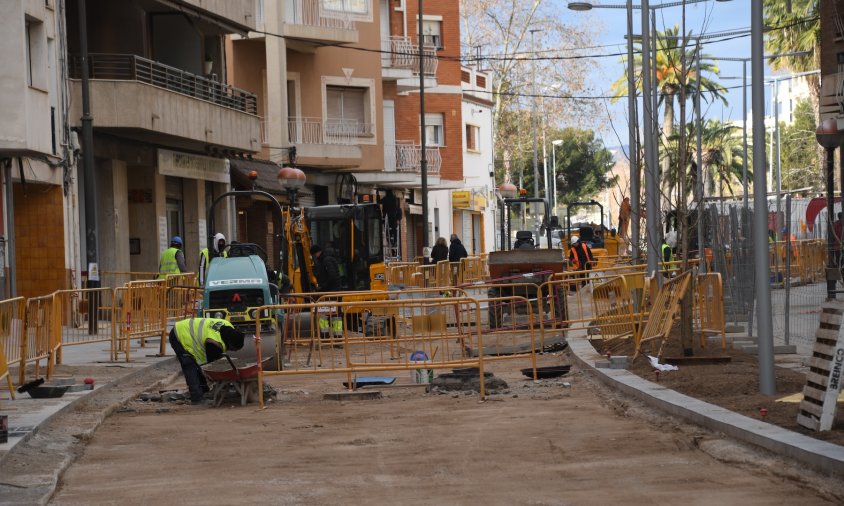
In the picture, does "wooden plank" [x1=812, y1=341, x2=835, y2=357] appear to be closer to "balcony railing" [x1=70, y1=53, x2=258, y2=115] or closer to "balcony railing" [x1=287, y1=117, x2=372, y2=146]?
"balcony railing" [x1=70, y1=53, x2=258, y2=115]

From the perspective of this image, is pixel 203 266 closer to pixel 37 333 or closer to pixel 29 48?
pixel 37 333

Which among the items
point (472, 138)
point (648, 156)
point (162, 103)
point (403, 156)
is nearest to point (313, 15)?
point (403, 156)

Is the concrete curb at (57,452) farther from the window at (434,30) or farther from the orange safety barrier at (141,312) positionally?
the window at (434,30)

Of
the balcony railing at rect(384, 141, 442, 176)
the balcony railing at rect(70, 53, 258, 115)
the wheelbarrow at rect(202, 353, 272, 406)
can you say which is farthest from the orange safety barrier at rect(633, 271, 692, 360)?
the balcony railing at rect(384, 141, 442, 176)

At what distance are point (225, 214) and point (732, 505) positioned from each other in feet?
103

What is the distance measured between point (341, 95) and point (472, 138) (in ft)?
70.1

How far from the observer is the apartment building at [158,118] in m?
30.6

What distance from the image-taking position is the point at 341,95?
47.1 meters

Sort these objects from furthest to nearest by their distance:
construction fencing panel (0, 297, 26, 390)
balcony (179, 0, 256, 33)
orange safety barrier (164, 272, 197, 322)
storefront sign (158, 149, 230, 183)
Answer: balcony (179, 0, 256, 33) → storefront sign (158, 149, 230, 183) → orange safety barrier (164, 272, 197, 322) → construction fencing panel (0, 297, 26, 390)

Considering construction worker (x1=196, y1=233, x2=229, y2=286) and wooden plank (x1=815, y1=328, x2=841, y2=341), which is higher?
construction worker (x1=196, y1=233, x2=229, y2=286)

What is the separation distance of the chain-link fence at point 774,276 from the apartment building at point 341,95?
12864mm

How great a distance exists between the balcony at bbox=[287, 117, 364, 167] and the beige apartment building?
3cm

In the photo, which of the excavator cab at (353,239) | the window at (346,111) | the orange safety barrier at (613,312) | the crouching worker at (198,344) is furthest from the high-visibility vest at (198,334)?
the window at (346,111)

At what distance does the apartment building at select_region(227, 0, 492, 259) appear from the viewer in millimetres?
42438
